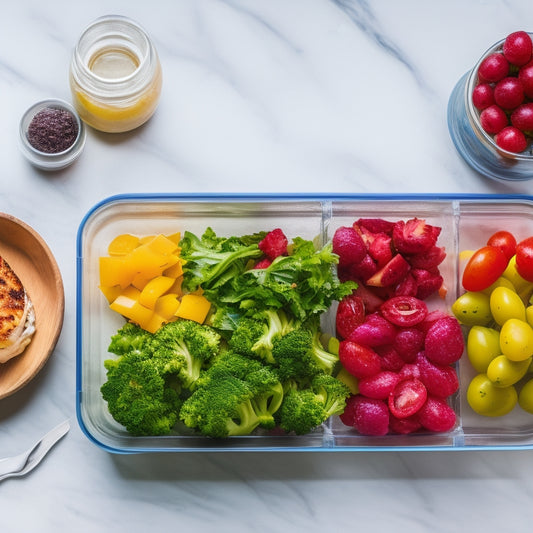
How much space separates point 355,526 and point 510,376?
0.54 meters

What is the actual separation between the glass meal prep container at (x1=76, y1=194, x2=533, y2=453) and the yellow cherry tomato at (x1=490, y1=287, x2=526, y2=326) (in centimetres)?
12

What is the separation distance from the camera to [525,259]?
173 centimetres

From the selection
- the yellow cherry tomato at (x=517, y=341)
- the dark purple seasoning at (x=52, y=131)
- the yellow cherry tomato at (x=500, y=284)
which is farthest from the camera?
the dark purple seasoning at (x=52, y=131)

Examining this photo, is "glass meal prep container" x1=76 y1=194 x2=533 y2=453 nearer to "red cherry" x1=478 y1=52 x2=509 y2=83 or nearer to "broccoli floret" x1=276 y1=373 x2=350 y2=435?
"broccoli floret" x1=276 y1=373 x2=350 y2=435

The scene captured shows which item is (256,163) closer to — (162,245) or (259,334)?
(162,245)

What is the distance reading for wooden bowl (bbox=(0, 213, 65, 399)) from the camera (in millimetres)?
1799

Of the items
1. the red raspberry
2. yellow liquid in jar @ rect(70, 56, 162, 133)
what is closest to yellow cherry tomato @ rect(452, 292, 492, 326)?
the red raspberry

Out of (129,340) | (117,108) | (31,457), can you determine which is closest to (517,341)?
(129,340)

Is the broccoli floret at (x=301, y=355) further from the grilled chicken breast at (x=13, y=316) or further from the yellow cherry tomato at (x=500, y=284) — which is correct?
the grilled chicken breast at (x=13, y=316)

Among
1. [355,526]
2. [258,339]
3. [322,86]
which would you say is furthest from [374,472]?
[322,86]

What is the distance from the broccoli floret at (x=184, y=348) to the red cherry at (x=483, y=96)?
827 mm

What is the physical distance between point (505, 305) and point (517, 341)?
88 millimetres

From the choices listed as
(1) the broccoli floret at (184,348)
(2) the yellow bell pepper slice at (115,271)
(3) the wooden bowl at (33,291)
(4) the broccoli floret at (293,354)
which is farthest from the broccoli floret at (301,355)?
(3) the wooden bowl at (33,291)

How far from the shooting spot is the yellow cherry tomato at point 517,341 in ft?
5.43
